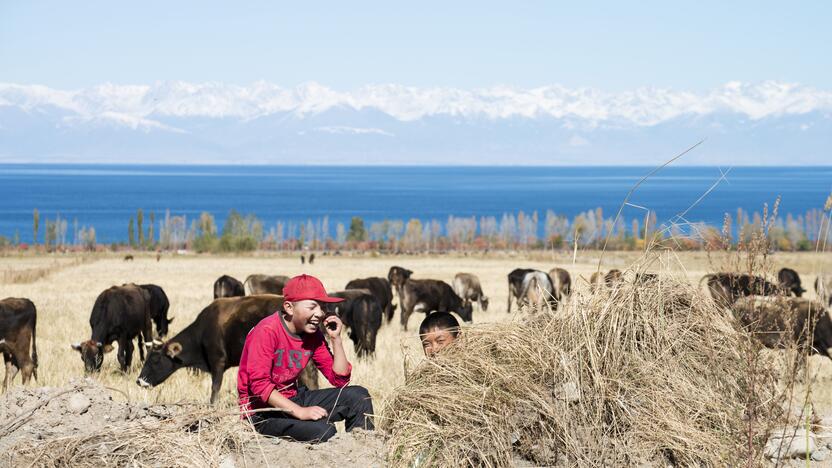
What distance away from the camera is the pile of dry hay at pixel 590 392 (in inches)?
289

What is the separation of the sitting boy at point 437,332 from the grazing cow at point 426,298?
16.3 m

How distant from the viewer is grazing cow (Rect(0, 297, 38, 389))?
14266 millimetres

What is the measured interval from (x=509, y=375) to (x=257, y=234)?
101507 mm

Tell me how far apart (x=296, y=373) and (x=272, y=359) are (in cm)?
27

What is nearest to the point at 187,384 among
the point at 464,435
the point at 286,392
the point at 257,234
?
the point at 286,392

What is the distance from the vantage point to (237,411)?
729 cm

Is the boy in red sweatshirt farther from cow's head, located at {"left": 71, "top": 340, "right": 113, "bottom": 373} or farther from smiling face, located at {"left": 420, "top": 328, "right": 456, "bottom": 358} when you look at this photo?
cow's head, located at {"left": 71, "top": 340, "right": 113, "bottom": 373}

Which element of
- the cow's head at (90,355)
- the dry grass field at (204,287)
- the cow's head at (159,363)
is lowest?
the dry grass field at (204,287)

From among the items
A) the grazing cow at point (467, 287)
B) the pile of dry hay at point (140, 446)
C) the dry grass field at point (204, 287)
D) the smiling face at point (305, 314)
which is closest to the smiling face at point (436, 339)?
the dry grass field at point (204, 287)

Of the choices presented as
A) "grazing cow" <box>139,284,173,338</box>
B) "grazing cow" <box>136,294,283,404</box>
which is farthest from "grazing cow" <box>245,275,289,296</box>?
"grazing cow" <box>136,294,283,404</box>

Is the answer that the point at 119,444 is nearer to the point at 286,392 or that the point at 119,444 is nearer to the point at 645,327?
the point at 286,392

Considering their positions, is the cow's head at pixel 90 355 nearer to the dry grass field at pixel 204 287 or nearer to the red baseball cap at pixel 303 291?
the dry grass field at pixel 204 287

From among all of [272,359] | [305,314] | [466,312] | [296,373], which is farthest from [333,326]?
[466,312]

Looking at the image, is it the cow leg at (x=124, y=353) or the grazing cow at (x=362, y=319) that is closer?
the cow leg at (x=124, y=353)
